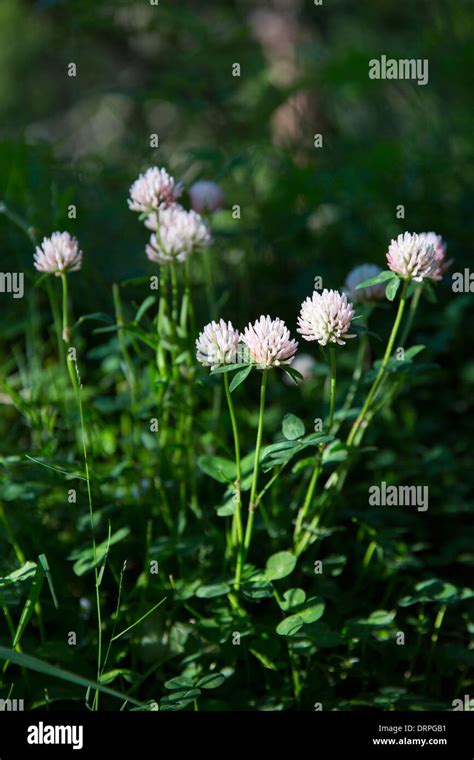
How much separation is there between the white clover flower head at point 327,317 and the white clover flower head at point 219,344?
99 mm

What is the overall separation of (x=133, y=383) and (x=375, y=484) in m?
0.53

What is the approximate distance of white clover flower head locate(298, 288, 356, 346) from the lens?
42.7 inches

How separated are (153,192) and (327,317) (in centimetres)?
41

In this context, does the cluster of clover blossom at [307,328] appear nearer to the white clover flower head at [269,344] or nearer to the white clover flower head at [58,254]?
the white clover flower head at [269,344]

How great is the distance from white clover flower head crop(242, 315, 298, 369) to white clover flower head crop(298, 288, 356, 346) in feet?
0.11

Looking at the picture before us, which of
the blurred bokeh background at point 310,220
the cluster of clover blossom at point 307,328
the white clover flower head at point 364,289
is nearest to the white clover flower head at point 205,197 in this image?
the blurred bokeh background at point 310,220

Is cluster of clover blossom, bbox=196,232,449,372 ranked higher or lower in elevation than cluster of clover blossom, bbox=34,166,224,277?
lower

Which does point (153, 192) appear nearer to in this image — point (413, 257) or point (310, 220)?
point (413, 257)

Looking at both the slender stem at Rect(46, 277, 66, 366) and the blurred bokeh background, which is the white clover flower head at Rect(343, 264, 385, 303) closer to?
the blurred bokeh background

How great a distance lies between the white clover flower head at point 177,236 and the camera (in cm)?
130

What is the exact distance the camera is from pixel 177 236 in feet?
4.24

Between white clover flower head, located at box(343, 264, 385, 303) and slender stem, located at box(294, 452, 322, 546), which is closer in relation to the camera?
slender stem, located at box(294, 452, 322, 546)

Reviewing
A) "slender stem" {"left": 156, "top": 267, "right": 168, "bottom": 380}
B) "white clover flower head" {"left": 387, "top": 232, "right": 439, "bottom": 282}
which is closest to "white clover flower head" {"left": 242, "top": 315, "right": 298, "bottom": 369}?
"white clover flower head" {"left": 387, "top": 232, "right": 439, "bottom": 282}

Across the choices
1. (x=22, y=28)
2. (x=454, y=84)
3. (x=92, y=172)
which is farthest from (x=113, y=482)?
(x=22, y=28)
